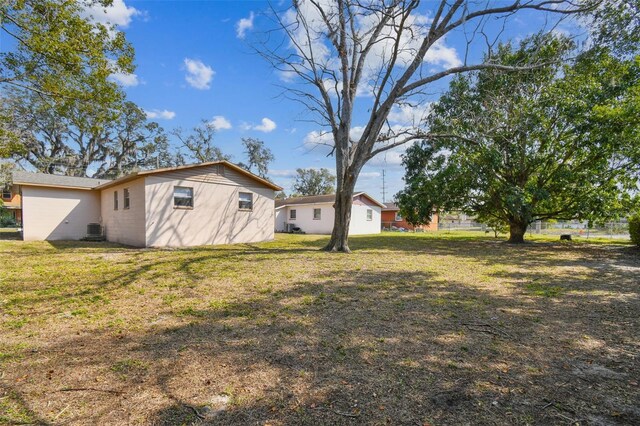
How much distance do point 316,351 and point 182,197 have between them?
11.7 m

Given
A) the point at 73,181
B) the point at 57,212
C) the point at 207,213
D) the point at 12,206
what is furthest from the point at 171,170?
the point at 12,206

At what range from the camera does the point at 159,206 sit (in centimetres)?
1252

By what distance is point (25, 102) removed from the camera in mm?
20891

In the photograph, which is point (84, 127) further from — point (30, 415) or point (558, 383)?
point (558, 383)

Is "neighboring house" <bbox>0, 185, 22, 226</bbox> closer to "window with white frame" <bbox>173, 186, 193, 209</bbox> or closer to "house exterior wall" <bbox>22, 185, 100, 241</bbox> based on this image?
"house exterior wall" <bbox>22, 185, 100, 241</bbox>

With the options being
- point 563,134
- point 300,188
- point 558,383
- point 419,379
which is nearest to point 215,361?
point 419,379

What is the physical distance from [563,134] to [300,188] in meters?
40.9

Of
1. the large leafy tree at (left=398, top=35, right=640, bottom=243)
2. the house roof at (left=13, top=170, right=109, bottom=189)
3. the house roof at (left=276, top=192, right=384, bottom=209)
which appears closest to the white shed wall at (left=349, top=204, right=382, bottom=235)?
the house roof at (left=276, top=192, right=384, bottom=209)

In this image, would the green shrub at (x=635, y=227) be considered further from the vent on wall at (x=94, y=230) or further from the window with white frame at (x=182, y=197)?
the vent on wall at (x=94, y=230)

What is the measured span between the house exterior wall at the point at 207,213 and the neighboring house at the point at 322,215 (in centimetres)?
865

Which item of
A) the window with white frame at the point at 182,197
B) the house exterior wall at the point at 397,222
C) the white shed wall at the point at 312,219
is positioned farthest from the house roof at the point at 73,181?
the house exterior wall at the point at 397,222

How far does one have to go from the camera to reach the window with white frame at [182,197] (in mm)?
12984

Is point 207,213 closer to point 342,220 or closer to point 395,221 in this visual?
point 342,220

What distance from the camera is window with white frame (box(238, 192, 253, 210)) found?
15.2 metres
